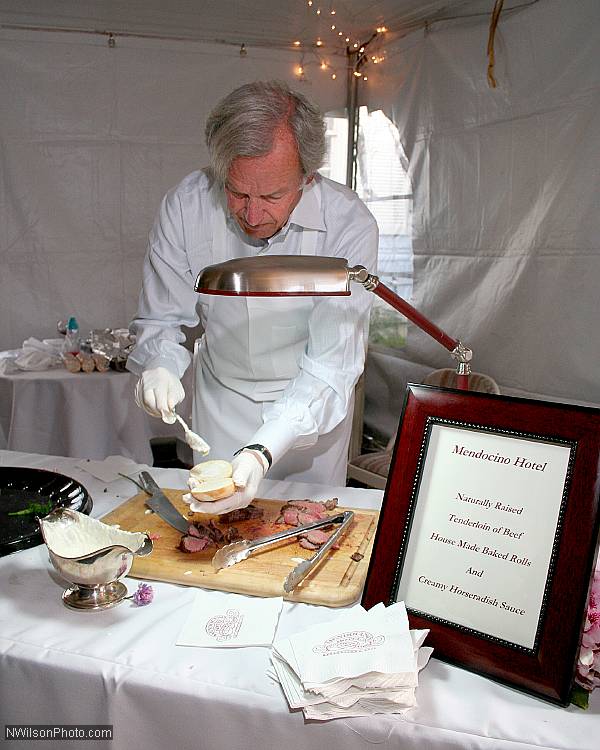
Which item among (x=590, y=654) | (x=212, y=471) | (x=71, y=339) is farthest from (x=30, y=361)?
(x=590, y=654)

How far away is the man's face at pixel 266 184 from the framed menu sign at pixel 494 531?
0.75 meters

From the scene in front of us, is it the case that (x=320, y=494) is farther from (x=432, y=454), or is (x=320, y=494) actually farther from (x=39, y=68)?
(x=39, y=68)

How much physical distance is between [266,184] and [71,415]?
7.24 feet

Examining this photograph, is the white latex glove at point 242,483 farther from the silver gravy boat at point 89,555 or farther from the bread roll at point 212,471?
the silver gravy boat at point 89,555

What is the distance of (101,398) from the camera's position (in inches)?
144

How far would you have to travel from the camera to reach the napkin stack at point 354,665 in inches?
40.1

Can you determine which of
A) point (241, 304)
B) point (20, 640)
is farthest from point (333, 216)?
point (20, 640)

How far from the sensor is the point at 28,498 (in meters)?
1.67

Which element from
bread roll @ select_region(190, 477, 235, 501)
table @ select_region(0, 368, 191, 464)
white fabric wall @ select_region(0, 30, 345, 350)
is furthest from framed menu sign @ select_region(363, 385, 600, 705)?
white fabric wall @ select_region(0, 30, 345, 350)

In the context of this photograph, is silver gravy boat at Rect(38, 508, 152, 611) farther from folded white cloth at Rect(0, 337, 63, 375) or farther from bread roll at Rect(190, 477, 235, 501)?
folded white cloth at Rect(0, 337, 63, 375)

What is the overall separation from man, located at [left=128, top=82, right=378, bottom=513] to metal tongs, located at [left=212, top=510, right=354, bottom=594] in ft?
0.39

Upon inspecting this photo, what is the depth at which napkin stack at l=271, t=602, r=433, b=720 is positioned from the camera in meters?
1.02

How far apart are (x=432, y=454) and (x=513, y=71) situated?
2.66 m

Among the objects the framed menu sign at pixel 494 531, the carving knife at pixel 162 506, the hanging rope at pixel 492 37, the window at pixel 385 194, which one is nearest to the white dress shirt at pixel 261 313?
the carving knife at pixel 162 506
